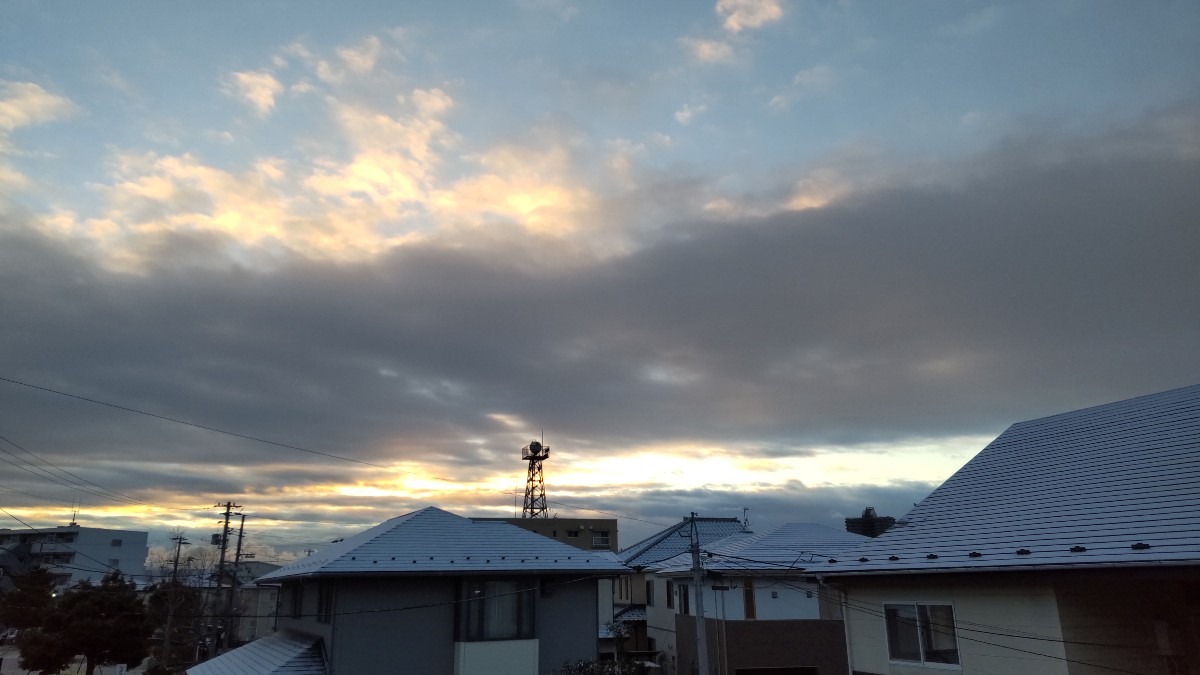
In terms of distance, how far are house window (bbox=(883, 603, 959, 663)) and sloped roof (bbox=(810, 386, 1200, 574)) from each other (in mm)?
953

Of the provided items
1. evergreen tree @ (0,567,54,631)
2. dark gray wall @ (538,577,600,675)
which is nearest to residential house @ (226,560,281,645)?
evergreen tree @ (0,567,54,631)

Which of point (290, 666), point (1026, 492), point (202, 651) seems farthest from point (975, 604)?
point (202, 651)

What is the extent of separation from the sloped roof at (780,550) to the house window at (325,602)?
40.1 ft

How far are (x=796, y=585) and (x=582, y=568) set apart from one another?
9.12 metres

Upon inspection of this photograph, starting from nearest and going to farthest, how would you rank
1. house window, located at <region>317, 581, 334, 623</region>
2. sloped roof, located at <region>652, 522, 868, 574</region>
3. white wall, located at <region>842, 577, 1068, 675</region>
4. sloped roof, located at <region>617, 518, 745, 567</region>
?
1. white wall, located at <region>842, 577, 1068, 675</region>
2. house window, located at <region>317, 581, 334, 623</region>
3. sloped roof, located at <region>652, 522, 868, 574</region>
4. sloped roof, located at <region>617, 518, 745, 567</region>

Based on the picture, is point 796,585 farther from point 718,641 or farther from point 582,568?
point 582,568

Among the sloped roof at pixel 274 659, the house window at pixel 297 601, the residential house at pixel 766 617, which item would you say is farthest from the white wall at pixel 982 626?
the house window at pixel 297 601

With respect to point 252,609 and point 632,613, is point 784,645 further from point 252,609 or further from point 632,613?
point 252,609

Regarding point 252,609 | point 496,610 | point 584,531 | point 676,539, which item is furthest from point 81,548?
point 496,610

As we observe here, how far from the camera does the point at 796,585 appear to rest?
27.0m

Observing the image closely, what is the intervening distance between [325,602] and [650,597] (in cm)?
2157

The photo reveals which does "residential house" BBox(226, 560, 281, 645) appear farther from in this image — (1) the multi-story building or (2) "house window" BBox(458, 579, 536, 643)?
(2) "house window" BBox(458, 579, 536, 643)

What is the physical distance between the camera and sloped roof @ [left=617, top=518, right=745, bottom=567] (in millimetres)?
47219

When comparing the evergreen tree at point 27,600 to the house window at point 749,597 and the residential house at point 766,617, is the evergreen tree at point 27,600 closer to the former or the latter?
the residential house at point 766,617
